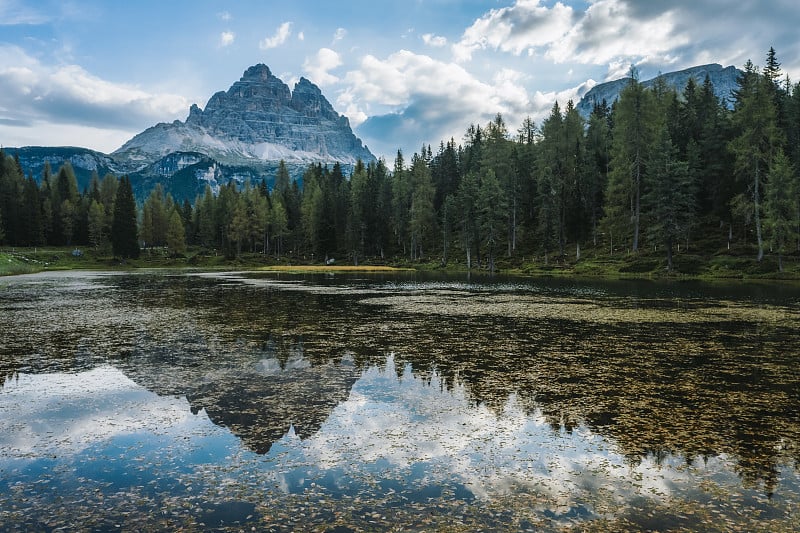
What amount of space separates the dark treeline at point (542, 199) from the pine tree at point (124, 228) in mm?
406

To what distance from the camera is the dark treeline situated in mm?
65812

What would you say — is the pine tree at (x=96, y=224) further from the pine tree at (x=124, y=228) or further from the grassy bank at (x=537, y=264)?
the pine tree at (x=124, y=228)

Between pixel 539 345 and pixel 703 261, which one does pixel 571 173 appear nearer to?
pixel 703 261

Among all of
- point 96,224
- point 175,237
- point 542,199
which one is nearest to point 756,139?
point 542,199

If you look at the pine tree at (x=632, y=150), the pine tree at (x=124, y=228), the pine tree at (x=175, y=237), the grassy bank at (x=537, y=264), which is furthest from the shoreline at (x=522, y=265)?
the pine tree at (x=632, y=150)

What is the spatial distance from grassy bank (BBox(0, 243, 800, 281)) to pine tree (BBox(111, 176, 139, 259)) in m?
2.27

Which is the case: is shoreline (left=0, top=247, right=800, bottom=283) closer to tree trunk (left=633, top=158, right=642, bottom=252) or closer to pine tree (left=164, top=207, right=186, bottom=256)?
tree trunk (left=633, top=158, right=642, bottom=252)

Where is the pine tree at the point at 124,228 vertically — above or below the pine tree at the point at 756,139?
below

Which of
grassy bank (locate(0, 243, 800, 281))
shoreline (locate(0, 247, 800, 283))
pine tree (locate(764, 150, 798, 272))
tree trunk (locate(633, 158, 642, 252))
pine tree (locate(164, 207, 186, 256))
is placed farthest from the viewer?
pine tree (locate(164, 207, 186, 256))

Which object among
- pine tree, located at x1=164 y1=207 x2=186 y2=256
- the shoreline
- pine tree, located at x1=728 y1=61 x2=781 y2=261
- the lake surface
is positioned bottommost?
the lake surface

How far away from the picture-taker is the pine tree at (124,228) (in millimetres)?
112375

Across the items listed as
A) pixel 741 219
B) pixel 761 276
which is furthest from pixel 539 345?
pixel 741 219

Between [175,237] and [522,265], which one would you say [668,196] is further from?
[175,237]

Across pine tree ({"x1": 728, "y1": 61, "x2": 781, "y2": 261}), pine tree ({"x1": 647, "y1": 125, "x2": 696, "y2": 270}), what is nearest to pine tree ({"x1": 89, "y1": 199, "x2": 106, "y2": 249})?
pine tree ({"x1": 647, "y1": 125, "x2": 696, "y2": 270})
